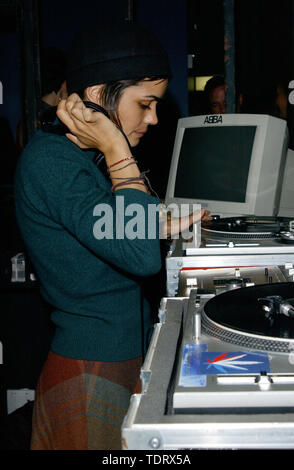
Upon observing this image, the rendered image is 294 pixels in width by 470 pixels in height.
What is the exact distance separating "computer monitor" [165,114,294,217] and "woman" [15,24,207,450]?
1.05m

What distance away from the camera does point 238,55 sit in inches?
123

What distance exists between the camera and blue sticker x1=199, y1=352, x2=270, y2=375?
29.0 inches

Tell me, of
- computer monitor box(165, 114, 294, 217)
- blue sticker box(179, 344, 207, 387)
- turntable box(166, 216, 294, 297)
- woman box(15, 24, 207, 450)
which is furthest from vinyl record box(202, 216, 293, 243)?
blue sticker box(179, 344, 207, 387)

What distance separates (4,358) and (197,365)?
2.16 metres

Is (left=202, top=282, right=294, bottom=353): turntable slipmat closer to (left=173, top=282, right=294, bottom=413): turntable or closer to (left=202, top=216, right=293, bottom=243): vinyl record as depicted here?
(left=173, top=282, right=294, bottom=413): turntable

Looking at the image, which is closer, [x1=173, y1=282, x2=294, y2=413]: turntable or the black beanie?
[x1=173, y1=282, x2=294, y2=413]: turntable

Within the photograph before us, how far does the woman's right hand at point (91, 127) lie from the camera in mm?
1026

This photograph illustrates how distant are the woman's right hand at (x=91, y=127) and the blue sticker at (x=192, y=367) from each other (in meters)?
0.42

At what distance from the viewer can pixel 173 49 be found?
332 cm

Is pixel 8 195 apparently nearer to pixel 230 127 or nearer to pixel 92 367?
pixel 230 127

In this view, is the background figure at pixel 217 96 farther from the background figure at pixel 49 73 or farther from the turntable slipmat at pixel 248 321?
the turntable slipmat at pixel 248 321

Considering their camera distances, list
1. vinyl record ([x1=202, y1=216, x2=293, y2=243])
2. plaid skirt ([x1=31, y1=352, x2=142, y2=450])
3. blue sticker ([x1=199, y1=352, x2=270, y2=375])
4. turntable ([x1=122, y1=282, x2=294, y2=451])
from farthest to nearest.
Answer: vinyl record ([x1=202, y1=216, x2=293, y2=243]), plaid skirt ([x1=31, y1=352, x2=142, y2=450]), blue sticker ([x1=199, y1=352, x2=270, y2=375]), turntable ([x1=122, y1=282, x2=294, y2=451])
